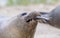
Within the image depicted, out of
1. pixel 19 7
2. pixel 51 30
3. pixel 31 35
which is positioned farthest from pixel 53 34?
pixel 19 7

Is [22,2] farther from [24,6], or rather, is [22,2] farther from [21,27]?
[21,27]

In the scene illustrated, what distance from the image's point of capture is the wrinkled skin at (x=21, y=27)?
1.33 m

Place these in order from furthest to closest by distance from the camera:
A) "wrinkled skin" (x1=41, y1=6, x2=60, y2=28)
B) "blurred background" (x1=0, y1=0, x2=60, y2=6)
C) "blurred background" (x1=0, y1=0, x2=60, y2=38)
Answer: "blurred background" (x1=0, y1=0, x2=60, y2=6) → "blurred background" (x1=0, y1=0, x2=60, y2=38) → "wrinkled skin" (x1=41, y1=6, x2=60, y2=28)

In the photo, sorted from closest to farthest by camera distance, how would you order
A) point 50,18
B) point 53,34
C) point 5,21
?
point 50,18
point 5,21
point 53,34

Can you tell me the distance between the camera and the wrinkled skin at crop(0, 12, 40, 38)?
133 cm

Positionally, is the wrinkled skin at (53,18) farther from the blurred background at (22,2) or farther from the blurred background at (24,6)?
the blurred background at (22,2)

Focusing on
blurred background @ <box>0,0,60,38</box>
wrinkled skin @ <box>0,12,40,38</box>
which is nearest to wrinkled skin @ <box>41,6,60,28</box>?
wrinkled skin @ <box>0,12,40,38</box>

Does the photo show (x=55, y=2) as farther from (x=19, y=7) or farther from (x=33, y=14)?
(x=33, y=14)

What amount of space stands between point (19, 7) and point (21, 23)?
1816 mm

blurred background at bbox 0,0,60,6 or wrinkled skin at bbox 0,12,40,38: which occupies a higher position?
wrinkled skin at bbox 0,12,40,38

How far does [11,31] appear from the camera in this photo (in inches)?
53.9

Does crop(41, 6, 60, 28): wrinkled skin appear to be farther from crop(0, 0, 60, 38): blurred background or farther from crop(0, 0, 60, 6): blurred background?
crop(0, 0, 60, 6): blurred background

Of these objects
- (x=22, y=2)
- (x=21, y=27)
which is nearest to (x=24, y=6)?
(x=22, y=2)

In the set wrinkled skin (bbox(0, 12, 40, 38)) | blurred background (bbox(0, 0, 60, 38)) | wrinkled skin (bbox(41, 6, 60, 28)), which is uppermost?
wrinkled skin (bbox(41, 6, 60, 28))
